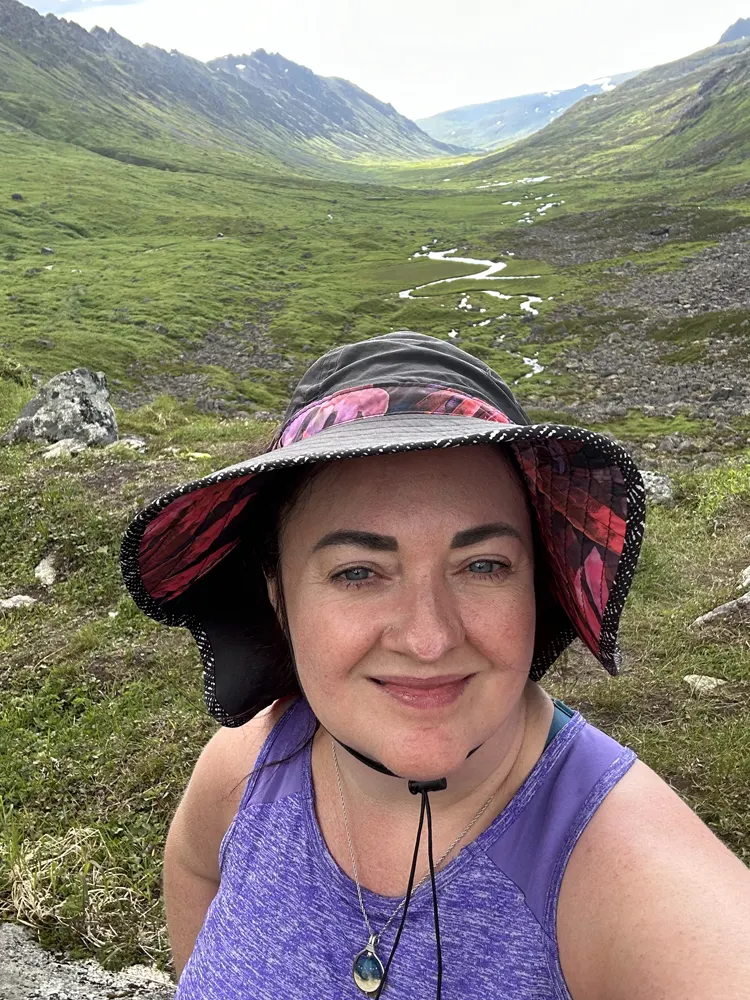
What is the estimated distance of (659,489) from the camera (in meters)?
12.3

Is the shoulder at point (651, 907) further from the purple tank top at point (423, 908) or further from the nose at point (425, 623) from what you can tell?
the nose at point (425, 623)

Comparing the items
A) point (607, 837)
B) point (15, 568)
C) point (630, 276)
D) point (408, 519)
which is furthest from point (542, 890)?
point (630, 276)

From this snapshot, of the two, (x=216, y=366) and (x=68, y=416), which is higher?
(x=68, y=416)

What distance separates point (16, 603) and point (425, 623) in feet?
23.7

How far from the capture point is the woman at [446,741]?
1.72m

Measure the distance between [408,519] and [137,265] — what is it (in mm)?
77975

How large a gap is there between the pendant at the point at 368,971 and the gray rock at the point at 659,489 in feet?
36.0

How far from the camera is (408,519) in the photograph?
1885 mm

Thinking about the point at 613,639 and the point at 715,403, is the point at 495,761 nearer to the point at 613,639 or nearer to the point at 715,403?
the point at 613,639

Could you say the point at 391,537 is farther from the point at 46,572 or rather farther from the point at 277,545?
the point at 46,572

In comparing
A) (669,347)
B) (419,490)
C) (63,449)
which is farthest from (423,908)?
(669,347)

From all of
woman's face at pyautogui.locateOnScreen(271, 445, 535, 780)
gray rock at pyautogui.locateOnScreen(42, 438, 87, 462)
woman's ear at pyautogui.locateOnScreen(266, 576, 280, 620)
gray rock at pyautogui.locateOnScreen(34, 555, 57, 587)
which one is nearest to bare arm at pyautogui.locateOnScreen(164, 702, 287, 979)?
woman's ear at pyautogui.locateOnScreen(266, 576, 280, 620)

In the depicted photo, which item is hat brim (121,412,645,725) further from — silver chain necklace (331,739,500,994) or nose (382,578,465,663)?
silver chain necklace (331,739,500,994)

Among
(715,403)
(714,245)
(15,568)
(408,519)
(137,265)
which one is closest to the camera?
(408,519)
